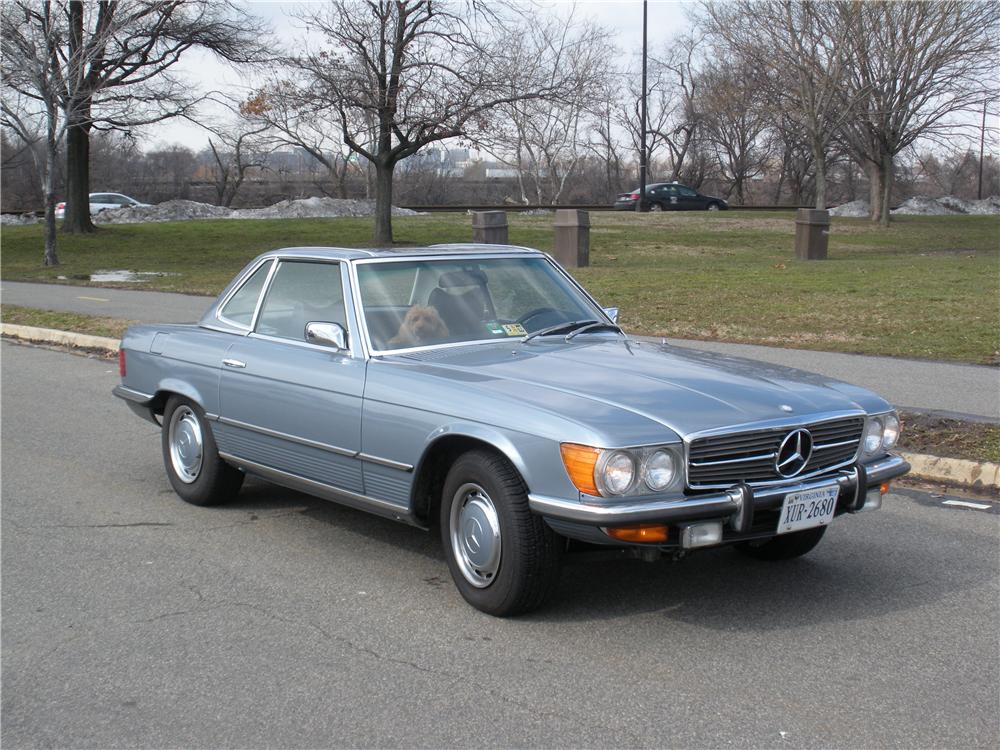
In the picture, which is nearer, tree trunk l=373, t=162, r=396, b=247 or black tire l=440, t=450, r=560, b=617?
black tire l=440, t=450, r=560, b=617

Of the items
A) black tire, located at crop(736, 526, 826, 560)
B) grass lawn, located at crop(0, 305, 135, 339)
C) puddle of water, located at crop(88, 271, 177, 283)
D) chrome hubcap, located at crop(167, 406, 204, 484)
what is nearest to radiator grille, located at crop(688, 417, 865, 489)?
black tire, located at crop(736, 526, 826, 560)

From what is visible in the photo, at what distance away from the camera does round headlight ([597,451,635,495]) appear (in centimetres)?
420

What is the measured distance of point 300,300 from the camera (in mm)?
6062

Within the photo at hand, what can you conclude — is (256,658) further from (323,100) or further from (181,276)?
(323,100)

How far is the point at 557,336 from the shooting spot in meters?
5.79

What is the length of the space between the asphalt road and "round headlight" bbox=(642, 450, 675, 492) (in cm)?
65

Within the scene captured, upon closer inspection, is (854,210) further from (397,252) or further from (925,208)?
(397,252)

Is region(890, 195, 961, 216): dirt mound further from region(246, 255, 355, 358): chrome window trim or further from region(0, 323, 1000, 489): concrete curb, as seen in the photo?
region(246, 255, 355, 358): chrome window trim

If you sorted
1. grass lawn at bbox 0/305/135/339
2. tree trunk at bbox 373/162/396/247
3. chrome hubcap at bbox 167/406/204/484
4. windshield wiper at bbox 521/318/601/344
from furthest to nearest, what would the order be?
1. tree trunk at bbox 373/162/396/247
2. grass lawn at bbox 0/305/135/339
3. chrome hubcap at bbox 167/406/204/484
4. windshield wiper at bbox 521/318/601/344

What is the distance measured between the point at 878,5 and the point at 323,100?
17150mm

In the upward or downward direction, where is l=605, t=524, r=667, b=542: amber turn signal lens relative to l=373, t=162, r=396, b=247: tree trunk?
downward

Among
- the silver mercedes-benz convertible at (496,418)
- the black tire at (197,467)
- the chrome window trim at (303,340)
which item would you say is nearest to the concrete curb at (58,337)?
the black tire at (197,467)

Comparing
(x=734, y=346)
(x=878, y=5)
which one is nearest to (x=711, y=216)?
(x=878, y=5)

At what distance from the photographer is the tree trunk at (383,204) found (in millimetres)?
29422
